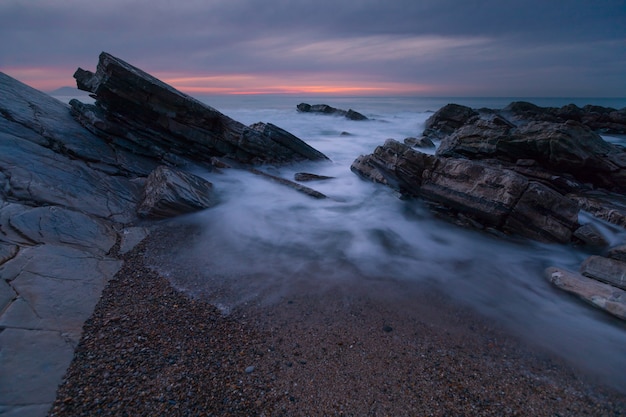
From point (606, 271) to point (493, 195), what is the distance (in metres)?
2.51

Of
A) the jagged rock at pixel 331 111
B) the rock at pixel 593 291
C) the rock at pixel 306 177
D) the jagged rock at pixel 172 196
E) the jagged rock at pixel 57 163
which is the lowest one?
the rock at pixel 593 291

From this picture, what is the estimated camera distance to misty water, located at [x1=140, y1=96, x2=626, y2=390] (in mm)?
4426

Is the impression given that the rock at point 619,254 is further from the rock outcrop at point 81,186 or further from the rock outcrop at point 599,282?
the rock outcrop at point 81,186

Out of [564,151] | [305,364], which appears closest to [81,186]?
Answer: [305,364]

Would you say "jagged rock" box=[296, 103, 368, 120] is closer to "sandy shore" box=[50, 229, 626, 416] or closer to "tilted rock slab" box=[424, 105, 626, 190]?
"tilted rock slab" box=[424, 105, 626, 190]

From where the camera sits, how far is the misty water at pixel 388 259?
14.5ft

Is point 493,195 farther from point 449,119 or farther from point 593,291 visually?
point 449,119

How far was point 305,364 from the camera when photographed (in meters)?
3.51

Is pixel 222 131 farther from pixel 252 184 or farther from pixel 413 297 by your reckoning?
pixel 413 297

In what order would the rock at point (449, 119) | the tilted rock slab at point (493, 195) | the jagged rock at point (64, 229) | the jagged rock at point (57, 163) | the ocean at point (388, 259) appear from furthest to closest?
the rock at point (449, 119), the tilted rock slab at point (493, 195), the jagged rock at point (57, 163), the jagged rock at point (64, 229), the ocean at point (388, 259)

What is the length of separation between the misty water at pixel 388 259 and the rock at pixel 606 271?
2.22 ft

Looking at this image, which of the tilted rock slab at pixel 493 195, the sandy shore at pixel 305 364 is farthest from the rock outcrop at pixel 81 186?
the tilted rock slab at pixel 493 195

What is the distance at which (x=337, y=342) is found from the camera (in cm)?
387

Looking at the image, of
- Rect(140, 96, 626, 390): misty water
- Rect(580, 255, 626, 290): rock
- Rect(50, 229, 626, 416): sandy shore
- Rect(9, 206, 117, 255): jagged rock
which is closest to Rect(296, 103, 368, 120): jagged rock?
Rect(140, 96, 626, 390): misty water
